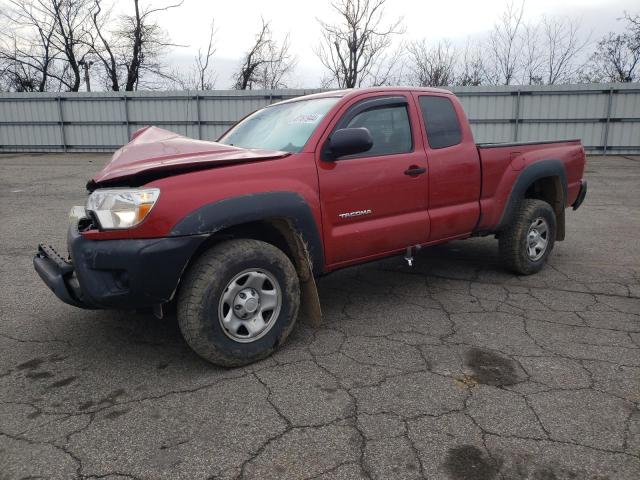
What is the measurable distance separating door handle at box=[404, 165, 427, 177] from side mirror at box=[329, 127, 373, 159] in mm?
648

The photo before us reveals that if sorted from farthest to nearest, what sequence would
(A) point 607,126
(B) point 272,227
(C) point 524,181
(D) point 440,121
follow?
(A) point 607,126 → (C) point 524,181 → (D) point 440,121 → (B) point 272,227

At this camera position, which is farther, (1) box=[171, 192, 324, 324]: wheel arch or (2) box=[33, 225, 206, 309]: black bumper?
(1) box=[171, 192, 324, 324]: wheel arch

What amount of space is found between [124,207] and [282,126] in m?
1.58

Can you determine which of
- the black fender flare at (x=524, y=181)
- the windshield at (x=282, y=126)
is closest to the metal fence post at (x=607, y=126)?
the black fender flare at (x=524, y=181)

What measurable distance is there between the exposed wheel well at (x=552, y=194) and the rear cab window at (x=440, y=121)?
4.82ft

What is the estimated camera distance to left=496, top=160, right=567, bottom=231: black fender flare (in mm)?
4842

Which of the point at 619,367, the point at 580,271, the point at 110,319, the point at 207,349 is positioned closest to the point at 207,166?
the point at 207,349

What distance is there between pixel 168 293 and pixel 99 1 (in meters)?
31.2

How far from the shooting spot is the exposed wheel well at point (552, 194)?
213 inches

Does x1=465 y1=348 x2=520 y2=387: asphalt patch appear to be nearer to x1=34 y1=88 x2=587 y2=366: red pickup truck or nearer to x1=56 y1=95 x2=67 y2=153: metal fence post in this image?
x1=34 y1=88 x2=587 y2=366: red pickup truck

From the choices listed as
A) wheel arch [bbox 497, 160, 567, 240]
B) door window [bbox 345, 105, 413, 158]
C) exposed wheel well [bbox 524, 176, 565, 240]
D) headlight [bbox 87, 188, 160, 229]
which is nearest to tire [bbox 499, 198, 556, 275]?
wheel arch [bbox 497, 160, 567, 240]

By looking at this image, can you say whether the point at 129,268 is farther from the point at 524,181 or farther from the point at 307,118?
the point at 524,181

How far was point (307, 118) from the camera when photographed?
3.88 m

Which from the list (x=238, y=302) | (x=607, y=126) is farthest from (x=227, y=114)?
(x=238, y=302)
